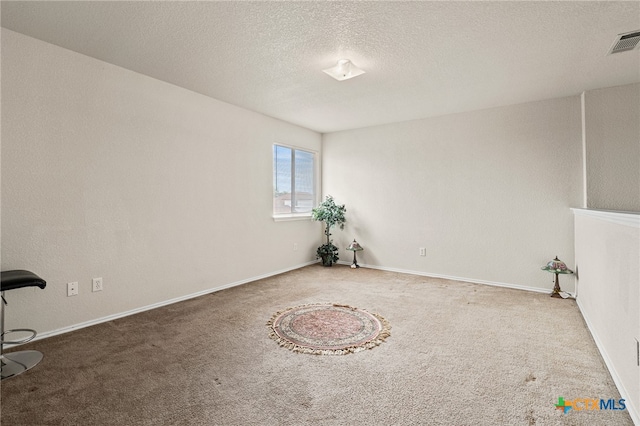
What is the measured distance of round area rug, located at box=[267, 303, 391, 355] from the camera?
2.47m

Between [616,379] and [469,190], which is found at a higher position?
[469,190]

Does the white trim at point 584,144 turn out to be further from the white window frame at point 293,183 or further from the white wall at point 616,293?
the white window frame at point 293,183

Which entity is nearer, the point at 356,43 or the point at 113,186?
the point at 356,43

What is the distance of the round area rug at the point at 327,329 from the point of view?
8.11ft

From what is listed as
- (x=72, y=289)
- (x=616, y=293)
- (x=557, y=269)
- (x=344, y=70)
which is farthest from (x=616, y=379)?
(x=72, y=289)

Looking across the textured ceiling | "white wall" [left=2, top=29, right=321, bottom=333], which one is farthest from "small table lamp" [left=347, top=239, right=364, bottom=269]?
the textured ceiling

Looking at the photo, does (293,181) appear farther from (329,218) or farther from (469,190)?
(469,190)

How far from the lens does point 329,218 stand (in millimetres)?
5461

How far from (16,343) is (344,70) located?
3291mm

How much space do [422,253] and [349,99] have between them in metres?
2.59

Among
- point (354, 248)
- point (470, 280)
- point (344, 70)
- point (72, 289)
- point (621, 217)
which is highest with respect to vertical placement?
point (344, 70)

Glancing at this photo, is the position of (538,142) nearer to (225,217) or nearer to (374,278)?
(374,278)

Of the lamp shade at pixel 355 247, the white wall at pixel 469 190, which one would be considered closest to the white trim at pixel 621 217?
the white wall at pixel 469 190

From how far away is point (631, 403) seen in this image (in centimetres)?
168
